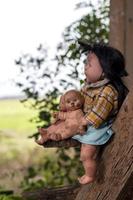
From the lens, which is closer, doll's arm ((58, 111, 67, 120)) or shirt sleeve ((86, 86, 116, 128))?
shirt sleeve ((86, 86, 116, 128))

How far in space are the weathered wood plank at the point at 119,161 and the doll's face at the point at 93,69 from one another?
14 centimetres

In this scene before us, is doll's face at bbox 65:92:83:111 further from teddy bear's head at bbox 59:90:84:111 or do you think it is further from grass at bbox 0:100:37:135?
grass at bbox 0:100:37:135

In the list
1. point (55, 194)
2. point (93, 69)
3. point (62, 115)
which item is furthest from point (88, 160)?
point (55, 194)

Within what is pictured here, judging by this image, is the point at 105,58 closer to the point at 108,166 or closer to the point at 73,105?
the point at 73,105

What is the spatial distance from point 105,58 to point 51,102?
12.5 ft

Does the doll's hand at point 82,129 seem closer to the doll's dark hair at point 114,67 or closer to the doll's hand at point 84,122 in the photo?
the doll's hand at point 84,122

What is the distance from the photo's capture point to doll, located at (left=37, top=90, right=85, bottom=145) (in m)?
2.47

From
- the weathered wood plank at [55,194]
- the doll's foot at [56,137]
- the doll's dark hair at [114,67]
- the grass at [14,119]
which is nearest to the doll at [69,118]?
the doll's foot at [56,137]

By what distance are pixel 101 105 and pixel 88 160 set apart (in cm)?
21

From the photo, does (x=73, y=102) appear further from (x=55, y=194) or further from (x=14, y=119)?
(x=14, y=119)

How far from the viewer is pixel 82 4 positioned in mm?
6098

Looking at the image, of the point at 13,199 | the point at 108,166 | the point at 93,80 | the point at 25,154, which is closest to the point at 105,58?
the point at 93,80

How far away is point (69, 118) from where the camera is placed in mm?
2488

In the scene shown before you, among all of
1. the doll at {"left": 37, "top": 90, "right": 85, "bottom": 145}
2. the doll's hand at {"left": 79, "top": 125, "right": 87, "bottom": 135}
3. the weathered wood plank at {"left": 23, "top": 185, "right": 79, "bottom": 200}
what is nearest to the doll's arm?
the doll at {"left": 37, "top": 90, "right": 85, "bottom": 145}
